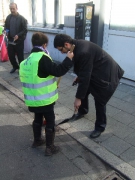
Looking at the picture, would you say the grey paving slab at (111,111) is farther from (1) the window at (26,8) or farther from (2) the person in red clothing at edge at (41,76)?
(1) the window at (26,8)

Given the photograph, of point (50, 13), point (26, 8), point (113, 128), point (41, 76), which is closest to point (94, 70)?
point (41, 76)

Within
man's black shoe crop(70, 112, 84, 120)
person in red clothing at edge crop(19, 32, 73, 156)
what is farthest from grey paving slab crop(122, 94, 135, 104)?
person in red clothing at edge crop(19, 32, 73, 156)

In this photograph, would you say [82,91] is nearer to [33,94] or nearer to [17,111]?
[33,94]

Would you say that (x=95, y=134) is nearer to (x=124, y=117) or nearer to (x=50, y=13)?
(x=124, y=117)

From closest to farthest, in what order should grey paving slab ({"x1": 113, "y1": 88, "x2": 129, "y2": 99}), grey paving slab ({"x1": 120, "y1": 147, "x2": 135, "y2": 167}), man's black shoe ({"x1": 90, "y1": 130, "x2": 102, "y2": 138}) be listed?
grey paving slab ({"x1": 120, "y1": 147, "x2": 135, "y2": 167})
man's black shoe ({"x1": 90, "y1": 130, "x2": 102, "y2": 138})
grey paving slab ({"x1": 113, "y1": 88, "x2": 129, "y2": 99})

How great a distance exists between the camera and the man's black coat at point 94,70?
263 centimetres

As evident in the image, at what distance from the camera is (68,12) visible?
6.42m

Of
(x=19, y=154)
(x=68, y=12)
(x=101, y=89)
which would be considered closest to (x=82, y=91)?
(x=101, y=89)

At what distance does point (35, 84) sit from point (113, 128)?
1.69 m

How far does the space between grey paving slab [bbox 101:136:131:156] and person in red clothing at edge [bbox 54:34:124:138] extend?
0.66 feet

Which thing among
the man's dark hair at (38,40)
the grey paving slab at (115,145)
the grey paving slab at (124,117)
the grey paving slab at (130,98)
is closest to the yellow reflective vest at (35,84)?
the man's dark hair at (38,40)

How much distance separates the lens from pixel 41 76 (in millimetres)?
2482

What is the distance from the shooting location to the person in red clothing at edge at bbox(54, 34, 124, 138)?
261 cm

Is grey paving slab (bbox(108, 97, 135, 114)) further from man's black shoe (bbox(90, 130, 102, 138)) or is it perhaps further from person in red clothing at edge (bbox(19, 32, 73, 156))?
person in red clothing at edge (bbox(19, 32, 73, 156))
